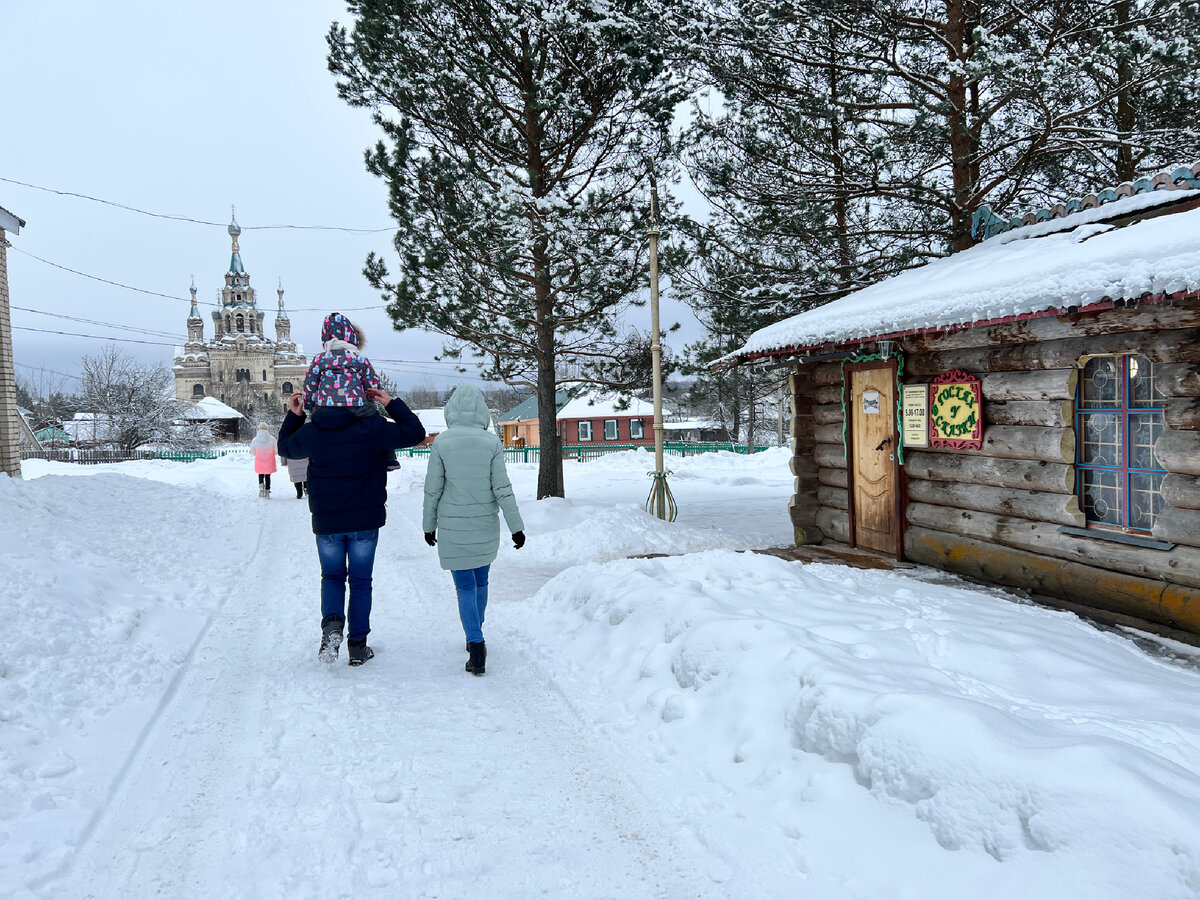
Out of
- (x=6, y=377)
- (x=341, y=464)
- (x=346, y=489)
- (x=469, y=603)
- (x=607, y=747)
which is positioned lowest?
(x=607, y=747)

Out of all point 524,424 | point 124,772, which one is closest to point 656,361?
point 124,772

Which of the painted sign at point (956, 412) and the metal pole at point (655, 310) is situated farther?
the metal pole at point (655, 310)

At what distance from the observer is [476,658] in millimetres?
4480

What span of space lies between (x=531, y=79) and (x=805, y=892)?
1189cm

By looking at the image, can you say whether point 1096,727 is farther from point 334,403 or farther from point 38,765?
point 38,765

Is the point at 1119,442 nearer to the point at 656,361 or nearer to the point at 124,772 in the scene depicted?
the point at 656,361

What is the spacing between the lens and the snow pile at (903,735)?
2.26 metres

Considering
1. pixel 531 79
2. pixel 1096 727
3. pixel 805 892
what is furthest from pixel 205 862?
pixel 531 79

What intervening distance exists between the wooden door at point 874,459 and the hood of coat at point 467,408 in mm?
5006

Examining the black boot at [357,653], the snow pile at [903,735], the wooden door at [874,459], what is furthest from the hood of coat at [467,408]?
the wooden door at [874,459]

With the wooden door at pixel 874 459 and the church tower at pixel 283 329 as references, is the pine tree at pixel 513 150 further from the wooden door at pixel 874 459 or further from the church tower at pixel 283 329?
the church tower at pixel 283 329

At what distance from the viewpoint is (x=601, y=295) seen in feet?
40.0

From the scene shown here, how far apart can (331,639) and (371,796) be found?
181 centimetres

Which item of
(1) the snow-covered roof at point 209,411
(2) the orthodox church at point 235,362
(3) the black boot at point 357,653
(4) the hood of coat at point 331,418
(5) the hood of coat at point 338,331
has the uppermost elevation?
(2) the orthodox church at point 235,362
